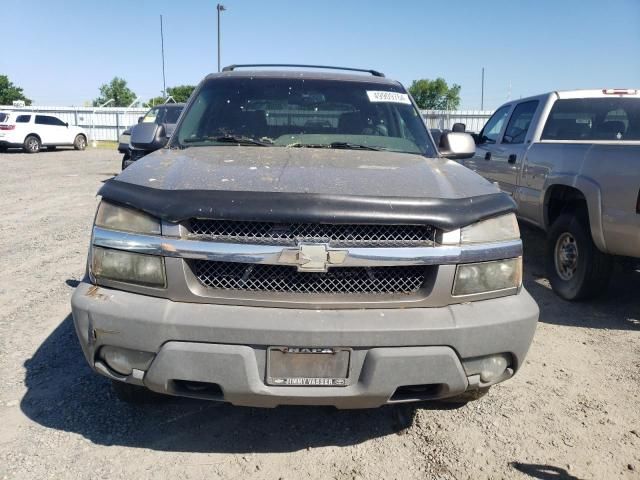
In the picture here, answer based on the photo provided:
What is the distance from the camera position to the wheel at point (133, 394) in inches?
109

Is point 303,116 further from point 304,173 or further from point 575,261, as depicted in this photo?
point 575,261

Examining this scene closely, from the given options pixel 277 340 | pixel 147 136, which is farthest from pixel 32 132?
pixel 277 340

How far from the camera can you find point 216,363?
221 centimetres

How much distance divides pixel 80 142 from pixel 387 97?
82.5ft

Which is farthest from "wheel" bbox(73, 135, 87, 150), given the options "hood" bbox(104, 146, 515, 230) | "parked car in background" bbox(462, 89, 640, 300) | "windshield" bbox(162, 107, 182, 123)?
"hood" bbox(104, 146, 515, 230)

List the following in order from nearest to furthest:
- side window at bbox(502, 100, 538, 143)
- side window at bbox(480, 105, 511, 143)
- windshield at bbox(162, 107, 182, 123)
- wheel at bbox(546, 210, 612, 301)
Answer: wheel at bbox(546, 210, 612, 301) < side window at bbox(502, 100, 538, 143) < side window at bbox(480, 105, 511, 143) < windshield at bbox(162, 107, 182, 123)

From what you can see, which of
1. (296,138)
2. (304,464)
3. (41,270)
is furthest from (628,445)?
(41,270)

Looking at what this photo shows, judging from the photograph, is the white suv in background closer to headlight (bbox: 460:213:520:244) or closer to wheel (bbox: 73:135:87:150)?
wheel (bbox: 73:135:87:150)

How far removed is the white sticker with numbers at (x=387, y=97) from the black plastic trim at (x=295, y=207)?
5.83ft

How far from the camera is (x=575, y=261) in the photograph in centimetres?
493

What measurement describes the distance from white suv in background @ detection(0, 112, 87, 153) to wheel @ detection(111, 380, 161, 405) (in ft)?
75.7

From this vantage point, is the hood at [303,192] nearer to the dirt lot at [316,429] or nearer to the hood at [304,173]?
the hood at [304,173]

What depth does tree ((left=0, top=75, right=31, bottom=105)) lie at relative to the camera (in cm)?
7000

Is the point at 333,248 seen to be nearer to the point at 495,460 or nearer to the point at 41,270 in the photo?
the point at 495,460
